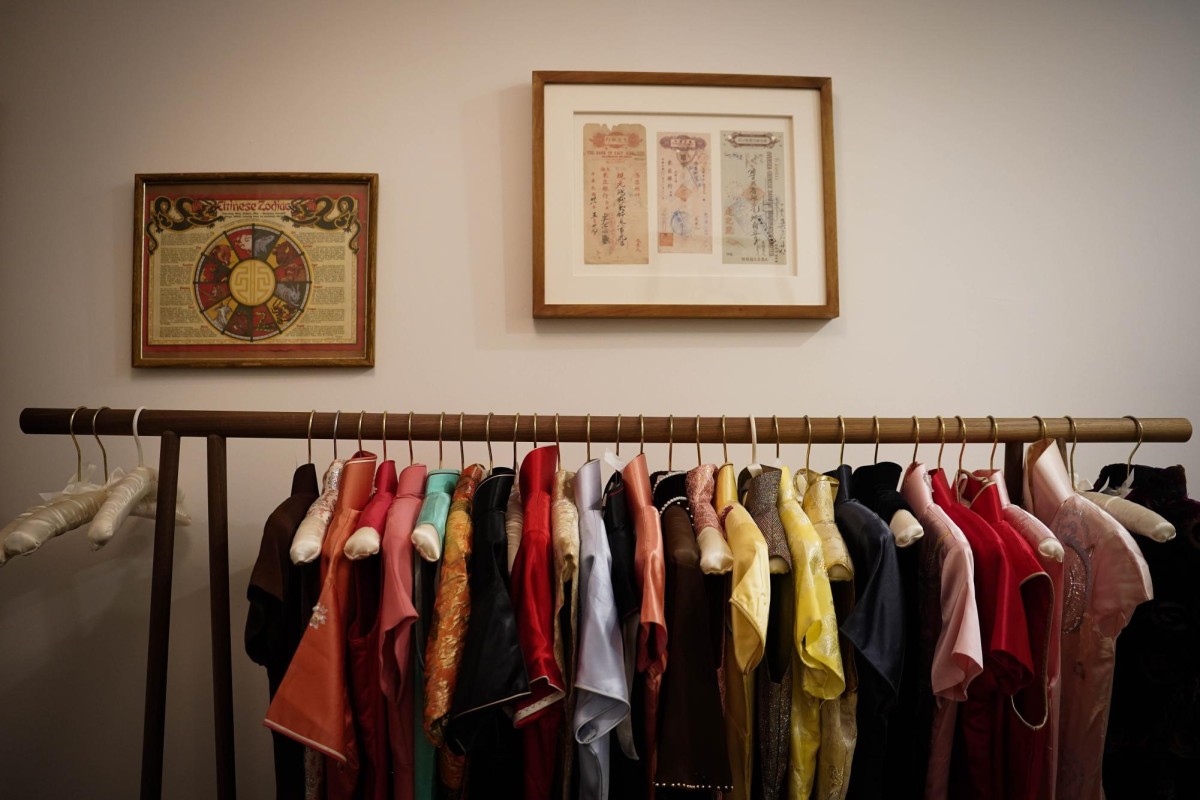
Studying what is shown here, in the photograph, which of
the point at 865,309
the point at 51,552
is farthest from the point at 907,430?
the point at 51,552

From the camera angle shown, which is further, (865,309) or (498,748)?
(865,309)

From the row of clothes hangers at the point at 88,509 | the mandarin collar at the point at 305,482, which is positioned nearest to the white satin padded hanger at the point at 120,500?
the row of clothes hangers at the point at 88,509

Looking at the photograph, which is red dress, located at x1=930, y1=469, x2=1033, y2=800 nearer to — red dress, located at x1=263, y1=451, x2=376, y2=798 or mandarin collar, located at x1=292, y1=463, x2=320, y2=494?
red dress, located at x1=263, y1=451, x2=376, y2=798

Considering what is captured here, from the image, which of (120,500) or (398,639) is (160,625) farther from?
(398,639)

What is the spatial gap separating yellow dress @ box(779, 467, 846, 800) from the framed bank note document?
61 centimetres

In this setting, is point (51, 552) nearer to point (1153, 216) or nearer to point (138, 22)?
point (138, 22)

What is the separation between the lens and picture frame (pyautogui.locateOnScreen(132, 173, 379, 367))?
4.72ft

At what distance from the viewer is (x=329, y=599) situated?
94 centimetres

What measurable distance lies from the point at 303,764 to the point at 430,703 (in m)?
0.26

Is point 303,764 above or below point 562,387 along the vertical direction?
below

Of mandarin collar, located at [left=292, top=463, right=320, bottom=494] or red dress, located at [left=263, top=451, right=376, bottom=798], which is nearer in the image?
red dress, located at [left=263, top=451, right=376, bottom=798]

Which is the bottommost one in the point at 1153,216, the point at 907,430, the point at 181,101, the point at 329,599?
the point at 329,599

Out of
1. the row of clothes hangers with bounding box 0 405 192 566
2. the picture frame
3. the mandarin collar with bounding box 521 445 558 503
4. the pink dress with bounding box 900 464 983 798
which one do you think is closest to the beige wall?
the picture frame

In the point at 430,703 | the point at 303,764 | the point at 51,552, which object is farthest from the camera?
the point at 51,552
